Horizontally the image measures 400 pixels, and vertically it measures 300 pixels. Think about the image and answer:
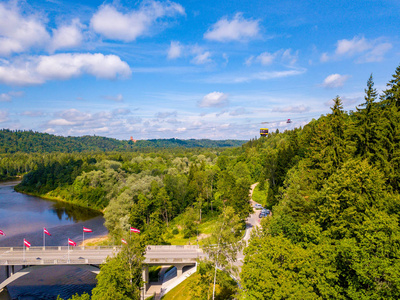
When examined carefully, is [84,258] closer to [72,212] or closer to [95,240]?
[95,240]

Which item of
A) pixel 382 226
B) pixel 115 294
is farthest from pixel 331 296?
pixel 115 294

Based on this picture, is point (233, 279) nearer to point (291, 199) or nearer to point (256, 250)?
point (256, 250)

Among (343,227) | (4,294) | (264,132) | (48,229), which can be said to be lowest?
(4,294)

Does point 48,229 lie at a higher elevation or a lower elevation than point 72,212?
higher

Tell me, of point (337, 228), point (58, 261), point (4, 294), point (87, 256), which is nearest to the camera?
point (337, 228)

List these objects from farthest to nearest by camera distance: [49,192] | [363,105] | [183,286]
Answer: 1. [49,192]
2. [183,286]
3. [363,105]

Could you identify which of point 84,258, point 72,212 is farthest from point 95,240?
point 72,212

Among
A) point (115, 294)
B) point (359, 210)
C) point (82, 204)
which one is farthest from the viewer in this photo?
point (82, 204)
